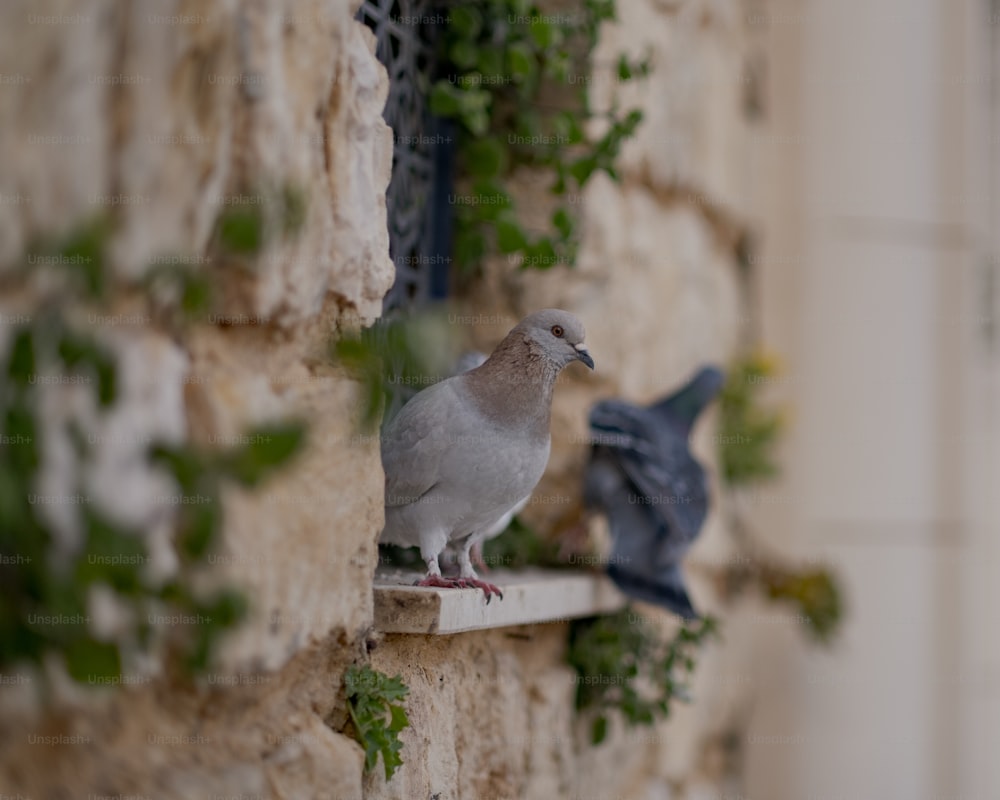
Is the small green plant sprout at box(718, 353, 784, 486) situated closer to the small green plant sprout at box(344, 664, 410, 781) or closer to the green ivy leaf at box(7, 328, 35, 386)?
the small green plant sprout at box(344, 664, 410, 781)

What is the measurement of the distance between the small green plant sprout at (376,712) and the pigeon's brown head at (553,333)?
0.78 meters

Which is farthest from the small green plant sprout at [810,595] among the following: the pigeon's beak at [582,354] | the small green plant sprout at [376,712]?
the small green plant sprout at [376,712]

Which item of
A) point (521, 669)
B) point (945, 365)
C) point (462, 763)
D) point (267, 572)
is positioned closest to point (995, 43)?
point (945, 365)

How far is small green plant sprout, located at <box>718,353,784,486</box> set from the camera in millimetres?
4504

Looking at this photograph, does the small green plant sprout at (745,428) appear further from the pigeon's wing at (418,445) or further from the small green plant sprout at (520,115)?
the pigeon's wing at (418,445)

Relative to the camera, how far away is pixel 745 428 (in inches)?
179

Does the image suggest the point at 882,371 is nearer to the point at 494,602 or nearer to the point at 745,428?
the point at 745,428

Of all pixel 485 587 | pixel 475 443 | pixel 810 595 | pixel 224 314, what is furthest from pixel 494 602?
pixel 810 595

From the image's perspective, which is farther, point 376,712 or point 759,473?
point 759,473

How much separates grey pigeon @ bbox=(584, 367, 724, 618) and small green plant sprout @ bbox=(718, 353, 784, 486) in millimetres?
1269

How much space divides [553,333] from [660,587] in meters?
0.95

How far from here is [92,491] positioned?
155cm

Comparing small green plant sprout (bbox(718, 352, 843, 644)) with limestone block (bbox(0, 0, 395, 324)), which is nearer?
limestone block (bbox(0, 0, 395, 324))

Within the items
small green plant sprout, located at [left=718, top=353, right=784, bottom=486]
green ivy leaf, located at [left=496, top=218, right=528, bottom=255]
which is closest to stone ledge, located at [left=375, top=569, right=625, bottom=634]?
green ivy leaf, located at [left=496, top=218, right=528, bottom=255]
